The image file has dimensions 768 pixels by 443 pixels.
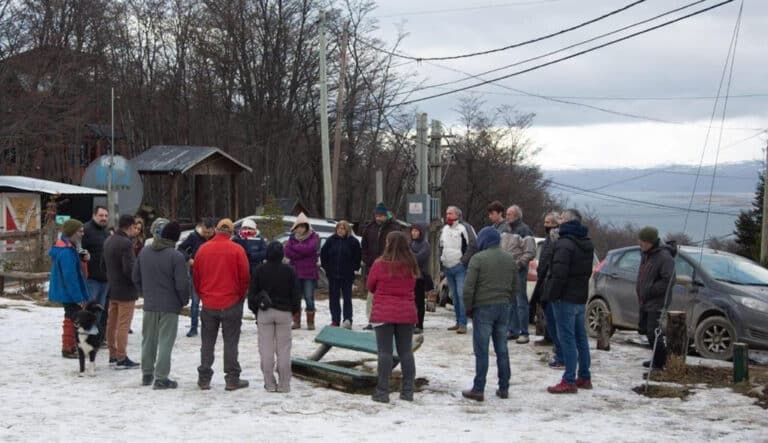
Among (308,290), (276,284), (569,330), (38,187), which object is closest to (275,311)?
(276,284)

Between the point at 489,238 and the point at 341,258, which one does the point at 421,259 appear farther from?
the point at 489,238

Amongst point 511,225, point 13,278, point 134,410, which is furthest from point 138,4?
point 134,410

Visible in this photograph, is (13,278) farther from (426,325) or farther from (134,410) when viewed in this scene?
(134,410)

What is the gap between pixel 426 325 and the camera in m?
15.8

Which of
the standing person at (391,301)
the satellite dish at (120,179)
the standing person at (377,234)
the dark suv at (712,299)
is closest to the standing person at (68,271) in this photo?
the standing person at (391,301)

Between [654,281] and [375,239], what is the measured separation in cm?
454

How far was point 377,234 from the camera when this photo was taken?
14.7 metres

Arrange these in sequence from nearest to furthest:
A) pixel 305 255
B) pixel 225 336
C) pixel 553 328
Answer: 1. pixel 225 336
2. pixel 553 328
3. pixel 305 255

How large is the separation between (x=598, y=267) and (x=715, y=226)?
124266mm

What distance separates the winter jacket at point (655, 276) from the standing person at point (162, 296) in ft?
17.1

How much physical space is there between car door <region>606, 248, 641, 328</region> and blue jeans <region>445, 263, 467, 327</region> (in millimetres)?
2370

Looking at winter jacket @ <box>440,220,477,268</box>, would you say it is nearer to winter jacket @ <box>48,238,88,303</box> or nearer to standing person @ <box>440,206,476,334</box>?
standing person @ <box>440,206,476,334</box>

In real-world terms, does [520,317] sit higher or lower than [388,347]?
lower

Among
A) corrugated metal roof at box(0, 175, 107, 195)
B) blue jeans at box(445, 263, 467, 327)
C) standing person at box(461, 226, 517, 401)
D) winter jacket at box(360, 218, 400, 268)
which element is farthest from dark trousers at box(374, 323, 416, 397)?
corrugated metal roof at box(0, 175, 107, 195)
